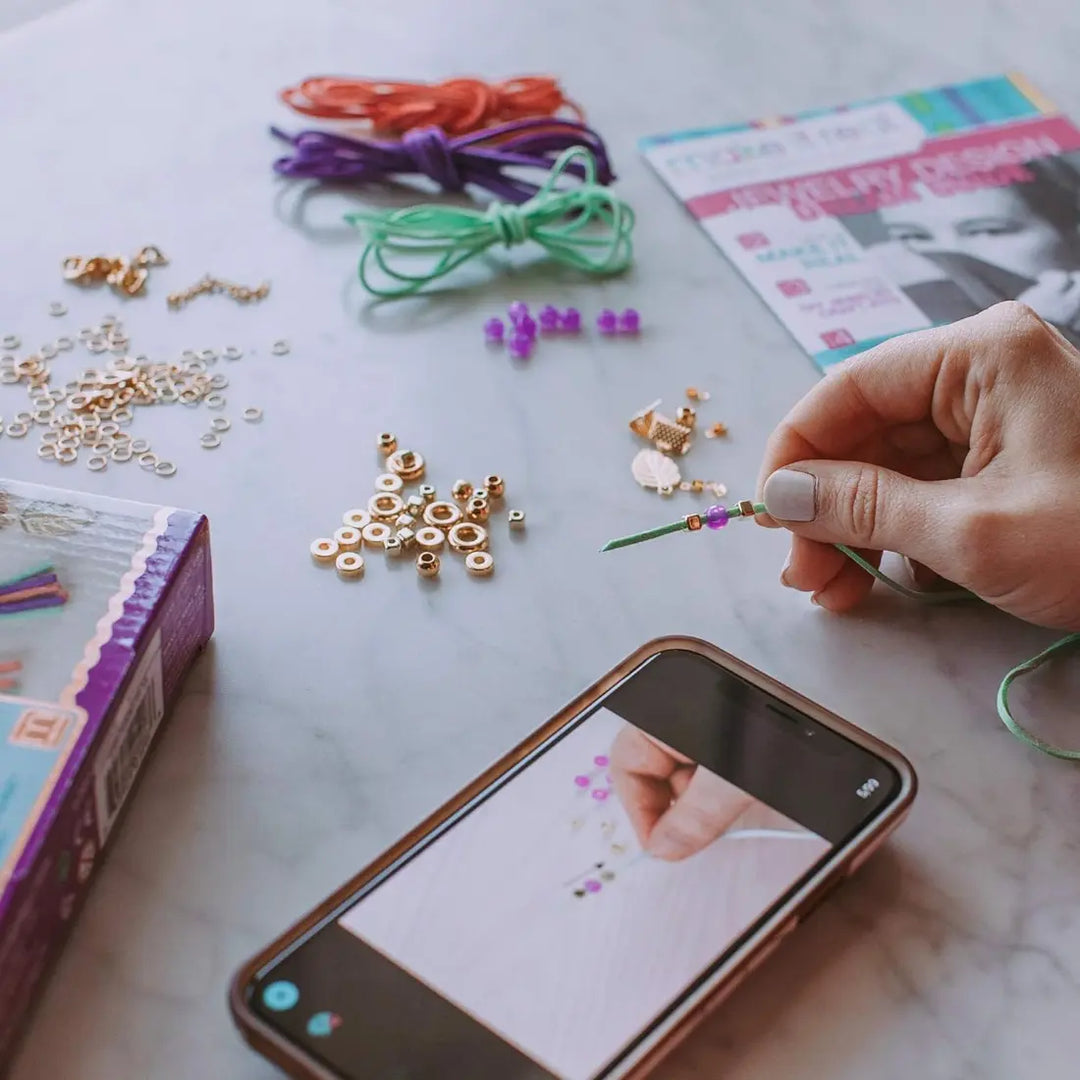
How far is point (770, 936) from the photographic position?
1.49ft

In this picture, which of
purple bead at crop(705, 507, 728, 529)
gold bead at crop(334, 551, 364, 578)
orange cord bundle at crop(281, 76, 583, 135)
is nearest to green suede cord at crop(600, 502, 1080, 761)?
purple bead at crop(705, 507, 728, 529)

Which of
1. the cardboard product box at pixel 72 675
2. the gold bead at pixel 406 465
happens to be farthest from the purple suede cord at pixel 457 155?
the cardboard product box at pixel 72 675

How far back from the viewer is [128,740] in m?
0.49

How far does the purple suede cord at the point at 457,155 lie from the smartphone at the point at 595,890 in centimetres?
38

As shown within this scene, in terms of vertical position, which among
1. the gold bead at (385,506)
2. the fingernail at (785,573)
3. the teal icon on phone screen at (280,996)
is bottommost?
the gold bead at (385,506)

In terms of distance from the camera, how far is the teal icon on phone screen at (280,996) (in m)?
0.43

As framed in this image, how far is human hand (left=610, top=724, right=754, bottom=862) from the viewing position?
48 cm

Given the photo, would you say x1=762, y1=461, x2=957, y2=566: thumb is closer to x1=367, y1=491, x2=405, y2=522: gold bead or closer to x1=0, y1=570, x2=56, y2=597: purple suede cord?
x1=367, y1=491, x2=405, y2=522: gold bead

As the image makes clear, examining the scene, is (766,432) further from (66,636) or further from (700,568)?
(66,636)

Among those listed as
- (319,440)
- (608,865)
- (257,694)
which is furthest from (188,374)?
(608,865)

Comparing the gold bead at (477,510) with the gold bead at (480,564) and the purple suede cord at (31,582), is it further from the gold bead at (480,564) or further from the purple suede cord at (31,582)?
the purple suede cord at (31,582)

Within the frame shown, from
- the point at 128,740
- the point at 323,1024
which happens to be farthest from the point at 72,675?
the point at 323,1024

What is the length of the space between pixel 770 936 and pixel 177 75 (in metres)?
0.68

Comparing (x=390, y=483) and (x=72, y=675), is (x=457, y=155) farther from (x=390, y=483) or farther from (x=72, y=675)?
(x=72, y=675)
